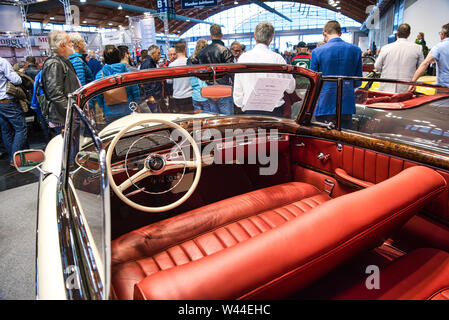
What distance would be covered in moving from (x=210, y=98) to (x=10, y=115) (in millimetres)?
3729

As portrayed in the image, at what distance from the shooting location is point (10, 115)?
183 inches

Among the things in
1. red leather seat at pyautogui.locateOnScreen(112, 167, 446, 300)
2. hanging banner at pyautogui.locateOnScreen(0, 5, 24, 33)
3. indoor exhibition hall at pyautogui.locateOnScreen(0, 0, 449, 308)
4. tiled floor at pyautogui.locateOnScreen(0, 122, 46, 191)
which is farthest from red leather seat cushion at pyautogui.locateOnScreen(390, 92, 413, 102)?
hanging banner at pyautogui.locateOnScreen(0, 5, 24, 33)

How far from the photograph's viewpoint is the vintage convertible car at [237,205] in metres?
0.85

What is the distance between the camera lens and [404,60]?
4.64 m

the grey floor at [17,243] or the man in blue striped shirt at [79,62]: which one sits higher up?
the man in blue striped shirt at [79,62]

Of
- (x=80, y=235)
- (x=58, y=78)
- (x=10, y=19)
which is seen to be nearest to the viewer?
(x=80, y=235)

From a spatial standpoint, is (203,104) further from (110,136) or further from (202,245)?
(202,245)

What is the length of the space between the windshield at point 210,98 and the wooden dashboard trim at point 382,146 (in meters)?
0.33

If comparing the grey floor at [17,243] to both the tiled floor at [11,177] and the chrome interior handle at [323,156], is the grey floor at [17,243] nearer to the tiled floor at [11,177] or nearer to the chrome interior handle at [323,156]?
the tiled floor at [11,177]

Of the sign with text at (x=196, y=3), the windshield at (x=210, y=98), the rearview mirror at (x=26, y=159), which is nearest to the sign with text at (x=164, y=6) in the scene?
the sign with text at (x=196, y=3)

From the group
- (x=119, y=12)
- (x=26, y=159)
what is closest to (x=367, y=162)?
(x=26, y=159)

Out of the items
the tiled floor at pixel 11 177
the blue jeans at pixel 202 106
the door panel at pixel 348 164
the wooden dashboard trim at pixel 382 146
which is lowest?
the tiled floor at pixel 11 177

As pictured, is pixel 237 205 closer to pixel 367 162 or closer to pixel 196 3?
pixel 367 162

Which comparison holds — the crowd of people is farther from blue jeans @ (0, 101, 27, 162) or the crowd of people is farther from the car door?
the car door
